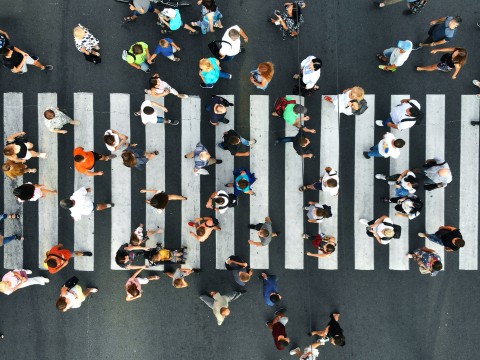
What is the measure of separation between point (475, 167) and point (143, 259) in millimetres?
7992

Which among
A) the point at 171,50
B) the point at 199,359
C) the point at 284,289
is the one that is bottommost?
the point at 199,359

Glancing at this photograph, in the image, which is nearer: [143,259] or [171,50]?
[171,50]

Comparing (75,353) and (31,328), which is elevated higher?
(31,328)

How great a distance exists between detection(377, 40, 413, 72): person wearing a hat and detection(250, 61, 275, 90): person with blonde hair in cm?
262

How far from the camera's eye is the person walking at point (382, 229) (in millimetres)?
7309

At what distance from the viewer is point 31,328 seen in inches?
343

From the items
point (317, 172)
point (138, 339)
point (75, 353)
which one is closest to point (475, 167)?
point (317, 172)

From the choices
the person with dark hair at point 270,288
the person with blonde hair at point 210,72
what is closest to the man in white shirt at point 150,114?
the person with blonde hair at point 210,72

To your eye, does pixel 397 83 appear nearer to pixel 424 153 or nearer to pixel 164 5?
pixel 424 153

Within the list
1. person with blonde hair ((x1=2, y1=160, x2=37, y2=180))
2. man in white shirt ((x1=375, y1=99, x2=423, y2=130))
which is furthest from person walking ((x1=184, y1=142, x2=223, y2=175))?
man in white shirt ((x1=375, y1=99, x2=423, y2=130))

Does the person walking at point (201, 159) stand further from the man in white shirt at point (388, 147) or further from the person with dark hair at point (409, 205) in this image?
the person with dark hair at point (409, 205)

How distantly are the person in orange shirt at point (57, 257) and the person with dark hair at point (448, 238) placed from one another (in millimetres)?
7898

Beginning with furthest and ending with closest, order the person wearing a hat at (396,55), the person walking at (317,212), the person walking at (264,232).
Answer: the person walking at (317,212) → the person walking at (264,232) → the person wearing a hat at (396,55)

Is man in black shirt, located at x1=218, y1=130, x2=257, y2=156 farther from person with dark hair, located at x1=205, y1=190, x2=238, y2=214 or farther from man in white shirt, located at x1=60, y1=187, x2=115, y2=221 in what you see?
man in white shirt, located at x1=60, y1=187, x2=115, y2=221
